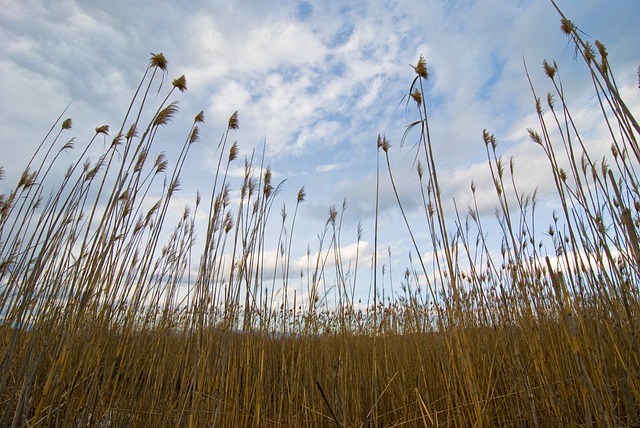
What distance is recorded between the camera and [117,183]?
1.69m

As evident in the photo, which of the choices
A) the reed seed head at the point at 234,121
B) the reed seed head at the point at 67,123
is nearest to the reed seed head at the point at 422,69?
the reed seed head at the point at 234,121

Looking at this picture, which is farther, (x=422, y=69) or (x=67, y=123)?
(x=67, y=123)

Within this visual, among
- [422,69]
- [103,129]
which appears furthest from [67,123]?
[422,69]

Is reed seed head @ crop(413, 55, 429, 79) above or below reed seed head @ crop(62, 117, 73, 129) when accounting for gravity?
below

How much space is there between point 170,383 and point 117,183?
1.13 meters

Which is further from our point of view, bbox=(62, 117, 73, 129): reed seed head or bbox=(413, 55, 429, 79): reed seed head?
bbox=(62, 117, 73, 129): reed seed head

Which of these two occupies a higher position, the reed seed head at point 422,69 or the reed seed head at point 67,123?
the reed seed head at point 67,123

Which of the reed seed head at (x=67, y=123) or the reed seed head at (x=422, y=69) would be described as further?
the reed seed head at (x=67, y=123)

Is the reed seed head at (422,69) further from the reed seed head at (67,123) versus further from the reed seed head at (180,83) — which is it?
the reed seed head at (67,123)

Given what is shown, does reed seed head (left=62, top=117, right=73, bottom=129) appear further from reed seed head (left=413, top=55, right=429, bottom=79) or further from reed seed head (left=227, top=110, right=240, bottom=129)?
reed seed head (left=413, top=55, right=429, bottom=79)

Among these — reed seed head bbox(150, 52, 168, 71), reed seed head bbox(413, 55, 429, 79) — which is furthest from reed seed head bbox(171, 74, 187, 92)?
reed seed head bbox(413, 55, 429, 79)

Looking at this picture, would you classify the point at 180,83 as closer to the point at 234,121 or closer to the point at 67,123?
the point at 234,121

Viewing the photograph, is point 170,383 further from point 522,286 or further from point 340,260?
point 522,286

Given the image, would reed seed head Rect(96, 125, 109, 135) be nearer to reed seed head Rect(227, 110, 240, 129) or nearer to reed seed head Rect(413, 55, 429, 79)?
reed seed head Rect(227, 110, 240, 129)
